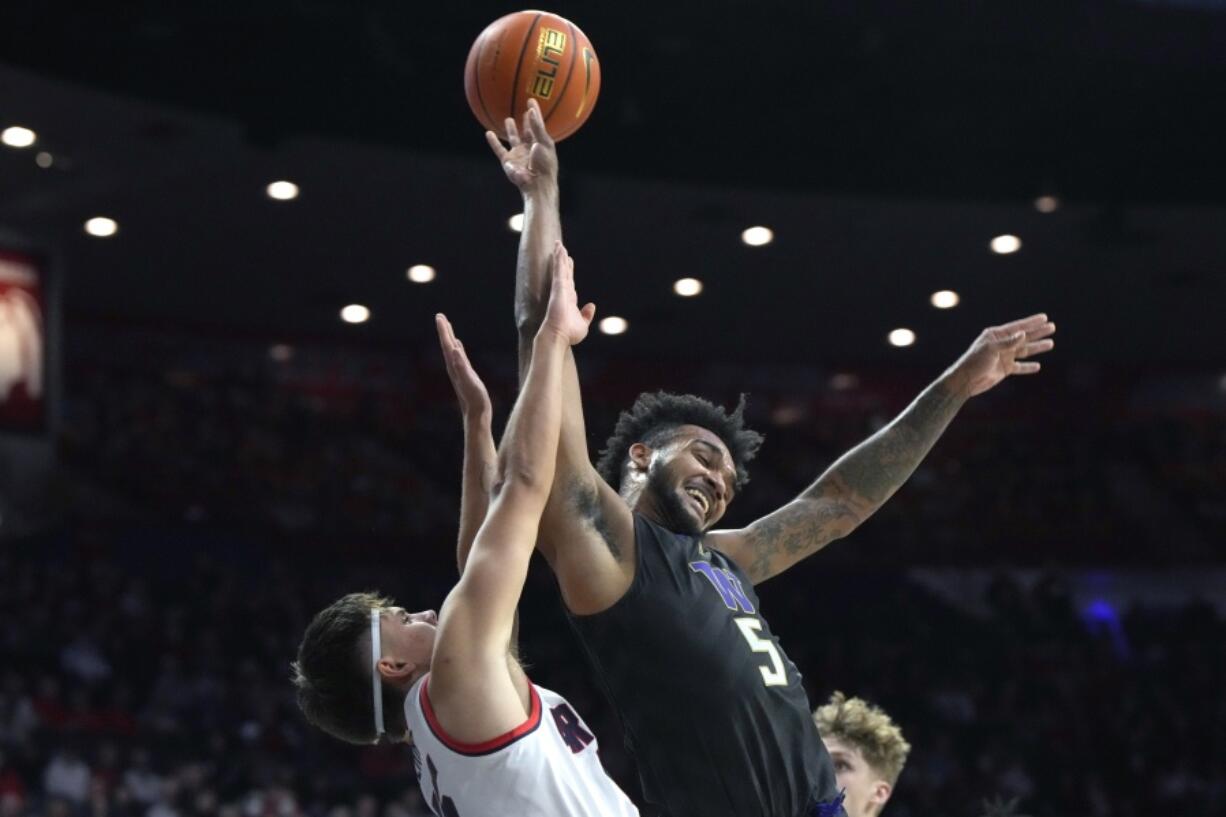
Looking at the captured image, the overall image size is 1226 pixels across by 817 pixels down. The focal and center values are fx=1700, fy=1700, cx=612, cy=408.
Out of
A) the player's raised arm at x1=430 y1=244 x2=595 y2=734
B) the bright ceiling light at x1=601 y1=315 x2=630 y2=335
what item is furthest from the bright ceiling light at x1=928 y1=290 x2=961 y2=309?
the player's raised arm at x1=430 y1=244 x2=595 y2=734

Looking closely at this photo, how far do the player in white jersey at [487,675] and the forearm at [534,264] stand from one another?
0.08 m

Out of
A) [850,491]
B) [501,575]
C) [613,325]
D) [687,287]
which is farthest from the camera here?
[613,325]

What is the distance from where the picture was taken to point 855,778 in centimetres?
483

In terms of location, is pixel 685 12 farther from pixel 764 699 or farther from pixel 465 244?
pixel 764 699

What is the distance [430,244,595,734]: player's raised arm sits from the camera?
309 centimetres

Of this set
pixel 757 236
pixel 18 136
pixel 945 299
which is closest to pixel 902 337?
pixel 945 299

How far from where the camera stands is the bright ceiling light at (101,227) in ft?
50.2

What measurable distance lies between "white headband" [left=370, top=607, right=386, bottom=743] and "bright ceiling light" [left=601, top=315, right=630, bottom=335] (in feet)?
48.6

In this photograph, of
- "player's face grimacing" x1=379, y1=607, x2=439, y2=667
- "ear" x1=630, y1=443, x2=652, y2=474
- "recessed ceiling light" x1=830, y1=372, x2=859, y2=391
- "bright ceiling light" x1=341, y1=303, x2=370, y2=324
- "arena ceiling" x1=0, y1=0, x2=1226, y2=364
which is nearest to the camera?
"player's face grimacing" x1=379, y1=607, x2=439, y2=667

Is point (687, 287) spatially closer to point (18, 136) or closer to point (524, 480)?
point (18, 136)

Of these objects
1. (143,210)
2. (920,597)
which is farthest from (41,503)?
(920,597)

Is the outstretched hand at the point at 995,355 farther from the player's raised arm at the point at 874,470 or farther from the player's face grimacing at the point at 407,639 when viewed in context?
the player's face grimacing at the point at 407,639

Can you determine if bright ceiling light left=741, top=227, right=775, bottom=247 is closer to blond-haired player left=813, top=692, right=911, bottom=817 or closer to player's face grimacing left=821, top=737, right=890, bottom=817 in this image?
blond-haired player left=813, top=692, right=911, bottom=817

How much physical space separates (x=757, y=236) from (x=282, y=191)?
4332 millimetres
